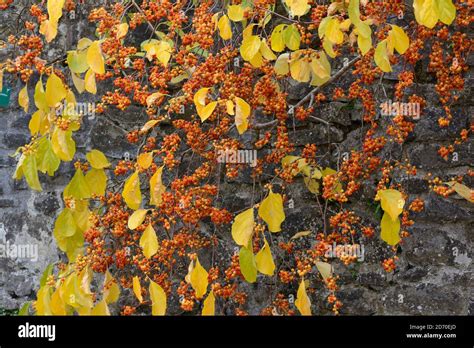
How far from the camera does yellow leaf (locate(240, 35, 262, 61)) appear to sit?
2162 mm

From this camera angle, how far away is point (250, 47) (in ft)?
7.12

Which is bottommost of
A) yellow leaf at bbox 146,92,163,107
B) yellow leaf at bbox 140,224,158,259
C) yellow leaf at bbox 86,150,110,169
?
yellow leaf at bbox 140,224,158,259

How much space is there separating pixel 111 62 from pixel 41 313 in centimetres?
86

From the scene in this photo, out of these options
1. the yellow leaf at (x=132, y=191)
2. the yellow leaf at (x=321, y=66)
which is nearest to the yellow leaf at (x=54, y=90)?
the yellow leaf at (x=132, y=191)

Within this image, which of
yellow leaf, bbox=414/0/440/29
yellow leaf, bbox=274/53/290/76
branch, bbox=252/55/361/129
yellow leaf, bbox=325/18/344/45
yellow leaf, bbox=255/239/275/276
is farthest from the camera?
branch, bbox=252/55/361/129

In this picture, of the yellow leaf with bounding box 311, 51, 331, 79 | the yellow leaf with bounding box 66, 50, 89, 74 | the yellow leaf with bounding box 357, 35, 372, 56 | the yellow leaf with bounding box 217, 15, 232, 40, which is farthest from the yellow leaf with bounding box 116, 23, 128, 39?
the yellow leaf with bounding box 357, 35, 372, 56

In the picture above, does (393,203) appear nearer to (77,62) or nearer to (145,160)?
(145,160)

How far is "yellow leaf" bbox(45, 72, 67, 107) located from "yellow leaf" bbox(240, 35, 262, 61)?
1.85 feet

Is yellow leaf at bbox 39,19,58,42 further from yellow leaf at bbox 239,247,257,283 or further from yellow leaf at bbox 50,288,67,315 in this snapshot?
yellow leaf at bbox 239,247,257,283

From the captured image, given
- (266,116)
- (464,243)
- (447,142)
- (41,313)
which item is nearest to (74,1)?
(266,116)

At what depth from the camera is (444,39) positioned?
2488 millimetres

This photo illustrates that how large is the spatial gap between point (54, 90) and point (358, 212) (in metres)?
1.10

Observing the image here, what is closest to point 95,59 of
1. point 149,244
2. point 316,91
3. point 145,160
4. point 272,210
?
point 145,160
